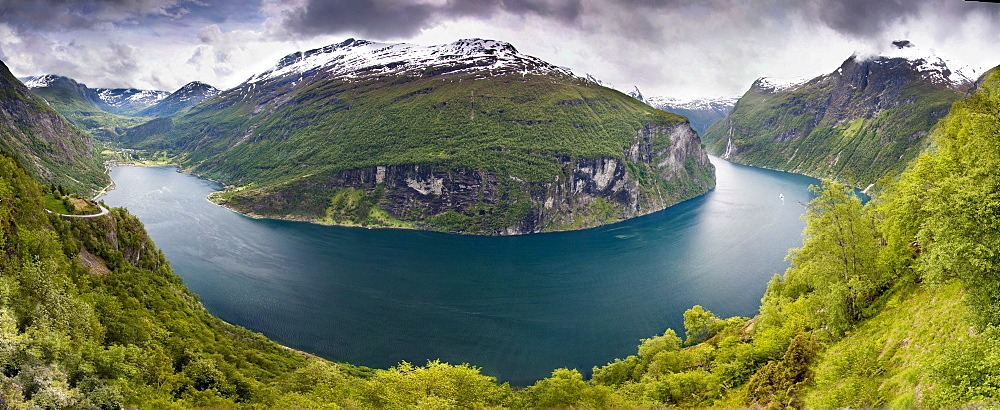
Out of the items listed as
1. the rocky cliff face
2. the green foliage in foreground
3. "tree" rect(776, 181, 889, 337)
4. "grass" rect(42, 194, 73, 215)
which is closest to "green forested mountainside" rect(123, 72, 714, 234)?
the rocky cliff face

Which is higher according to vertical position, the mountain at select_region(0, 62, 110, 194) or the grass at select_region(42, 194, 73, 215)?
the mountain at select_region(0, 62, 110, 194)

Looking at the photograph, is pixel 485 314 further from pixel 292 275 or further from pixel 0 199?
pixel 0 199

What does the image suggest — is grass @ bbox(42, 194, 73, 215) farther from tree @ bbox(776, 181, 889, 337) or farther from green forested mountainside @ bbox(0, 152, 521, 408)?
tree @ bbox(776, 181, 889, 337)

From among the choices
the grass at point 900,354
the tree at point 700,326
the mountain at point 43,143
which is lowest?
the tree at point 700,326

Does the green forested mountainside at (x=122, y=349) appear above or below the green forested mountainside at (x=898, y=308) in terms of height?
below

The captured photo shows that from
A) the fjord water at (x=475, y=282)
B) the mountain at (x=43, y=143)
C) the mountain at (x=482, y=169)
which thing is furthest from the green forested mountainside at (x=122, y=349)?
the mountain at (x=43, y=143)

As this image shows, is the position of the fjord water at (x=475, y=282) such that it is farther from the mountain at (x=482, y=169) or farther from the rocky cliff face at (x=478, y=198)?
the mountain at (x=482, y=169)

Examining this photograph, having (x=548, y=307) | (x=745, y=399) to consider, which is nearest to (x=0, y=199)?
(x=745, y=399)
